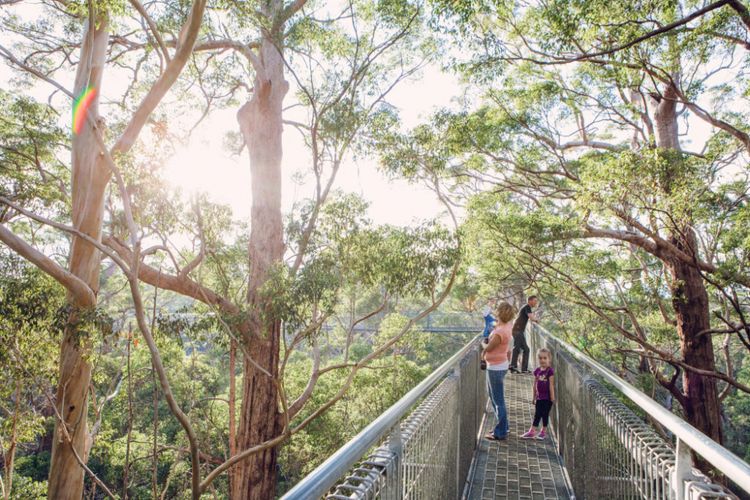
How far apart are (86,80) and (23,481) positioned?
11187mm

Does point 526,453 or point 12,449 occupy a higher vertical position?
point 526,453

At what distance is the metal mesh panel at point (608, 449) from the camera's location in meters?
1.97

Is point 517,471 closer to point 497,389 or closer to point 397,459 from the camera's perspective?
point 497,389

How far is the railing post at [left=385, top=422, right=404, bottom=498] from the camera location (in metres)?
2.02

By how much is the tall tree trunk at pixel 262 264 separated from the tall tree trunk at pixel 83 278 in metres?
2.79

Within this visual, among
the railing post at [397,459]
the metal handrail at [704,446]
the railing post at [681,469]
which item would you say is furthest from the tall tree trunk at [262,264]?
the railing post at [681,469]

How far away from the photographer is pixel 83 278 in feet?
29.1

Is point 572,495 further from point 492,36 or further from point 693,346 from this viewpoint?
point 492,36

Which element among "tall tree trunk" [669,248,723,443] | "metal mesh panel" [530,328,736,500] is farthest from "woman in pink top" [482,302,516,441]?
"tall tree trunk" [669,248,723,443]

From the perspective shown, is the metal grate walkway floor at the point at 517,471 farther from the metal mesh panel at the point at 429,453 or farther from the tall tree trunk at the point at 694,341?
the tall tree trunk at the point at 694,341

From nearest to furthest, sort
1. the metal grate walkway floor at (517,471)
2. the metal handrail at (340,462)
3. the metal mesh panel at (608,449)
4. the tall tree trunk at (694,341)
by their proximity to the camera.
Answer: the metal handrail at (340,462) < the metal mesh panel at (608,449) < the metal grate walkway floor at (517,471) < the tall tree trunk at (694,341)

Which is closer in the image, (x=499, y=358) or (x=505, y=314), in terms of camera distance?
(x=499, y=358)

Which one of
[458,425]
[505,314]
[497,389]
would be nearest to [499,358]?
[497,389]

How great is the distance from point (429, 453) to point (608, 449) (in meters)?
1.10
